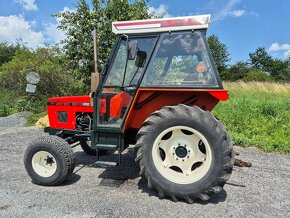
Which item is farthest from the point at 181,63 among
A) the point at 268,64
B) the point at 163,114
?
the point at 268,64

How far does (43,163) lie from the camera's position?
4.44m

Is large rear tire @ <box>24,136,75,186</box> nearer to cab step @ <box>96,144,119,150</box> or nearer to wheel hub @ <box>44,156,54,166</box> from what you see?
wheel hub @ <box>44,156,54,166</box>

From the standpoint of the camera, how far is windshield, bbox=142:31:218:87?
3.91 metres

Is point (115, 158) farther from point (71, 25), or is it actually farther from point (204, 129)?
point (71, 25)

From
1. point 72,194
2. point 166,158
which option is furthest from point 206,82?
point 72,194

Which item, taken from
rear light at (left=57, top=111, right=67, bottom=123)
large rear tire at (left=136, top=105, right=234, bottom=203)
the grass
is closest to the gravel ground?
large rear tire at (left=136, top=105, right=234, bottom=203)

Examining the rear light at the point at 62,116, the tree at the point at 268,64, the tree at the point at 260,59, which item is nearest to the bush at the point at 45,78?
the rear light at the point at 62,116

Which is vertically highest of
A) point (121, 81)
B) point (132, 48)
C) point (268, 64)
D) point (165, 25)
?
point (268, 64)

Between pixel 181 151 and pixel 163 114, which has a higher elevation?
pixel 163 114

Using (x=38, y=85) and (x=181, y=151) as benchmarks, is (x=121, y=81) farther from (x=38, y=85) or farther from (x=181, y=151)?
(x=38, y=85)

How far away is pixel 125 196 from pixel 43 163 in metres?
1.38

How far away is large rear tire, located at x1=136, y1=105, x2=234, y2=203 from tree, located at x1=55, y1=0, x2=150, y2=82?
6.73m

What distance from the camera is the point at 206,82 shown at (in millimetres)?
3881

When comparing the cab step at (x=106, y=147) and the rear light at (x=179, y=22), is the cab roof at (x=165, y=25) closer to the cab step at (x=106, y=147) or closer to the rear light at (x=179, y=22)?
the rear light at (x=179, y=22)
